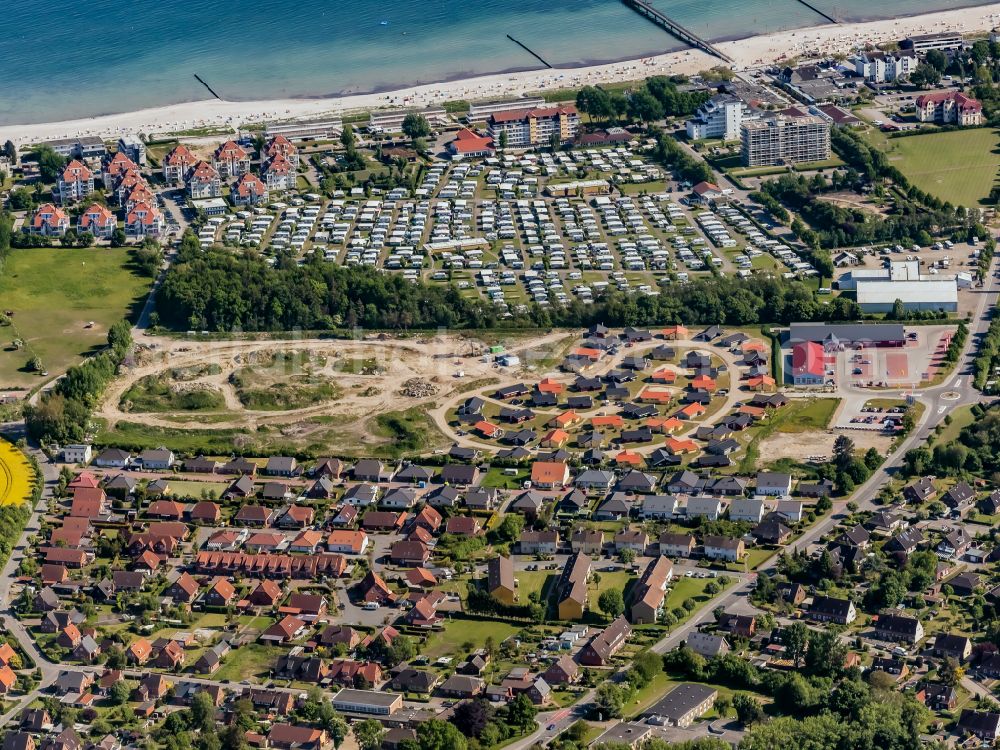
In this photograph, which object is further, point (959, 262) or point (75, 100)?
point (75, 100)

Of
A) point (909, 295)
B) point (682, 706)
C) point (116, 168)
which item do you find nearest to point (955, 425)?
point (909, 295)

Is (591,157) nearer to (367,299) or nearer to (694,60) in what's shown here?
(694,60)

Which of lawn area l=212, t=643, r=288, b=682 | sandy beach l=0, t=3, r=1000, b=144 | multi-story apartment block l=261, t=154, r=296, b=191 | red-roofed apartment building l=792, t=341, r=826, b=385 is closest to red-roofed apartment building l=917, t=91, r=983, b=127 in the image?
sandy beach l=0, t=3, r=1000, b=144


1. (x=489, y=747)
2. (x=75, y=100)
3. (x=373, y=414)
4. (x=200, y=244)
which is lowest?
(x=489, y=747)

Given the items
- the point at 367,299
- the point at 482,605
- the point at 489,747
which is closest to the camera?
the point at 489,747

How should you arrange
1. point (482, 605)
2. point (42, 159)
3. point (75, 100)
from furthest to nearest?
point (75, 100) → point (42, 159) → point (482, 605)

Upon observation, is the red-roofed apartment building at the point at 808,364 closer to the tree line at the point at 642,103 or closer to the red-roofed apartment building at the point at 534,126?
the red-roofed apartment building at the point at 534,126

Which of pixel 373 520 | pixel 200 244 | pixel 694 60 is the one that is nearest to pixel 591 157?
pixel 694 60
